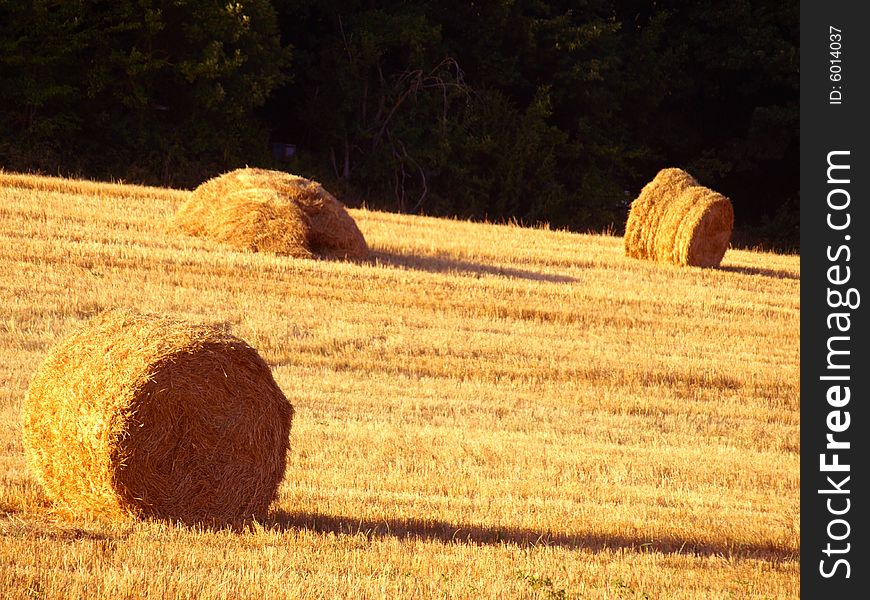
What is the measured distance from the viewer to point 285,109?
116 feet

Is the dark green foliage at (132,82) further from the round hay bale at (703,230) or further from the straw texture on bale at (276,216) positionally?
the round hay bale at (703,230)

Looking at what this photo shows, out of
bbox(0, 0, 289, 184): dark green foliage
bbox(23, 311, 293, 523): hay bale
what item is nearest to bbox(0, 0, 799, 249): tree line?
bbox(0, 0, 289, 184): dark green foliage

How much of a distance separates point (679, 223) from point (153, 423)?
45.7ft

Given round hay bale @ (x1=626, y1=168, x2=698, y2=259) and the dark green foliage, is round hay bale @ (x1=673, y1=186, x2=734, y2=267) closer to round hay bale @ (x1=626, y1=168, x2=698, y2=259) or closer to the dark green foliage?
round hay bale @ (x1=626, y1=168, x2=698, y2=259)

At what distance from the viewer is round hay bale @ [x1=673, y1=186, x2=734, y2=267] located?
1992 cm

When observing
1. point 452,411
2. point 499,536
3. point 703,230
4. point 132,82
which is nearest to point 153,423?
point 499,536

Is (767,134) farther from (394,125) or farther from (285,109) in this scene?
(285,109)

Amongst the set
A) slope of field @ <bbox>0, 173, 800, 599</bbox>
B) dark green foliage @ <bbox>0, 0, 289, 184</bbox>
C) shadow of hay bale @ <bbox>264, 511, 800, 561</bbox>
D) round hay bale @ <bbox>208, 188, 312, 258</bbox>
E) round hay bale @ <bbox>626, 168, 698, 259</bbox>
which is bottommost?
shadow of hay bale @ <bbox>264, 511, 800, 561</bbox>

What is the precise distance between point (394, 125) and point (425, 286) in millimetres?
18134

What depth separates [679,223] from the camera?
20.3 metres

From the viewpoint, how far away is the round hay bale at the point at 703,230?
19922mm

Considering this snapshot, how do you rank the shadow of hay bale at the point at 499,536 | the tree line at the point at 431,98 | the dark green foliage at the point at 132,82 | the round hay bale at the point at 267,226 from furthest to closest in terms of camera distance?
the tree line at the point at 431,98
the dark green foliage at the point at 132,82
the round hay bale at the point at 267,226
the shadow of hay bale at the point at 499,536

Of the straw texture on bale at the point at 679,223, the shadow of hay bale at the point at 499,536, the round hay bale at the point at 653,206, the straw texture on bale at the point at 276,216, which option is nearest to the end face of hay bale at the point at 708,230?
the straw texture on bale at the point at 679,223

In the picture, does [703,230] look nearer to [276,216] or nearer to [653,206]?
[653,206]
